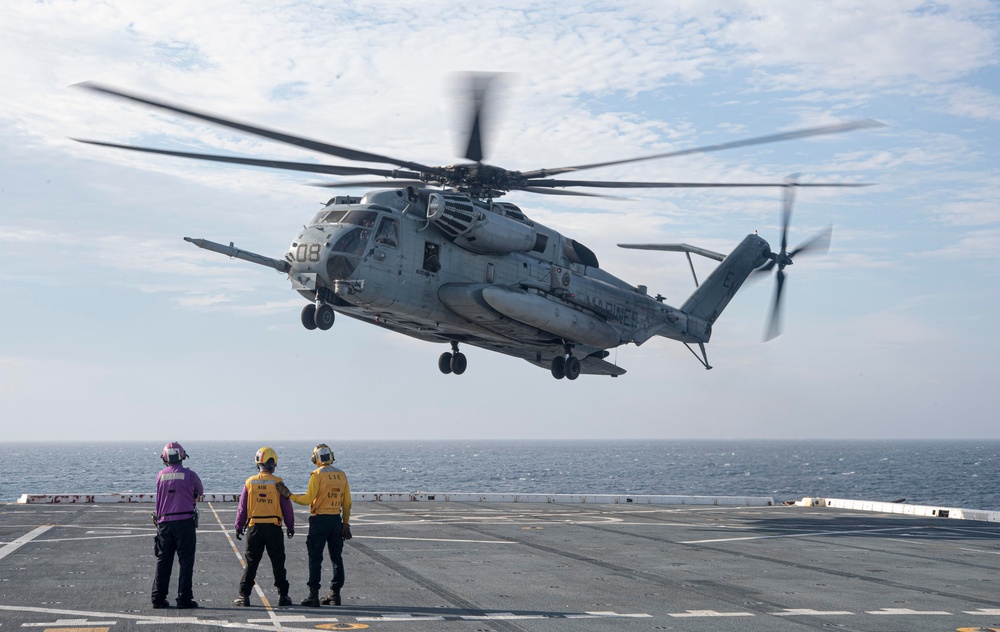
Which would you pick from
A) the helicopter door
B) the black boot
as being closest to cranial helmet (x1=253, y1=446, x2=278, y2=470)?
the black boot

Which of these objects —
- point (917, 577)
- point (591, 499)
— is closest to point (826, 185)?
point (917, 577)

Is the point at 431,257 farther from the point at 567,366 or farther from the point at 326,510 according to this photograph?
the point at 326,510

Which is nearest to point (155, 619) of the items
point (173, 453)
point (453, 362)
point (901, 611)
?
point (173, 453)

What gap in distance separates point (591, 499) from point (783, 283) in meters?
10.9

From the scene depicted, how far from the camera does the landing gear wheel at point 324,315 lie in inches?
947

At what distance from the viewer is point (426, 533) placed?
2230cm

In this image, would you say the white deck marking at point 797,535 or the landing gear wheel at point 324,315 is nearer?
the white deck marking at point 797,535

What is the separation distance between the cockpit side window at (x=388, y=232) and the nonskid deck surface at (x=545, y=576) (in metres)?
7.00

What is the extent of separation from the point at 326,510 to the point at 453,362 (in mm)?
18031

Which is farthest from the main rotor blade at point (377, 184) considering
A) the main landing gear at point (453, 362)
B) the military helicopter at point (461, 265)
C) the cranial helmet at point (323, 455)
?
the cranial helmet at point (323, 455)

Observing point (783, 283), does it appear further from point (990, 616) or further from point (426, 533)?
point (990, 616)

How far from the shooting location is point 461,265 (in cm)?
2647

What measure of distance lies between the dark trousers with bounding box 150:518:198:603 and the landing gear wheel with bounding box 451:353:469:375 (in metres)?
18.1

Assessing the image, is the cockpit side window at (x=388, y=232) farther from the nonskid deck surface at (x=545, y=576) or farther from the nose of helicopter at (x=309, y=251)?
the nonskid deck surface at (x=545, y=576)
